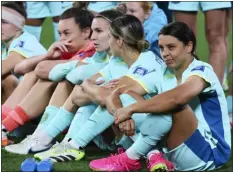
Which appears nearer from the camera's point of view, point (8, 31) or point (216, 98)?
point (216, 98)

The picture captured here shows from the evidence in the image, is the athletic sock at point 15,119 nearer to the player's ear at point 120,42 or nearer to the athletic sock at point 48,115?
the athletic sock at point 48,115

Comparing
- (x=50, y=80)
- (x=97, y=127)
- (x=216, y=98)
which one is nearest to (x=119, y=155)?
(x=97, y=127)

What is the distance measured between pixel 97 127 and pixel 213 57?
5.89 ft

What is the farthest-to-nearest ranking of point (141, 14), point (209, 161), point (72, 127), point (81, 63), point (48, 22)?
point (48, 22) < point (141, 14) < point (81, 63) < point (72, 127) < point (209, 161)

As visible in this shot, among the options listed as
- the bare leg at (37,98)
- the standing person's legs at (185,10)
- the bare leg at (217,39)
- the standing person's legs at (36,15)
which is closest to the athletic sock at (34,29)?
the standing person's legs at (36,15)

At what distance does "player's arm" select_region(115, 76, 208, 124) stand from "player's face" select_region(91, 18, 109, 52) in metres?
0.99

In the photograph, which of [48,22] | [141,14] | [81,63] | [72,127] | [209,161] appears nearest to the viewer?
[209,161]

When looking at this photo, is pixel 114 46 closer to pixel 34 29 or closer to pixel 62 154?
pixel 62 154

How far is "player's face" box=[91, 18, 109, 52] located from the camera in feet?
18.0

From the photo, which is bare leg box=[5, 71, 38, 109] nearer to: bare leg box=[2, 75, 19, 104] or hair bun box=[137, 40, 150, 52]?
bare leg box=[2, 75, 19, 104]

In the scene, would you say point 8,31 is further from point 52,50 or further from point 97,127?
point 97,127

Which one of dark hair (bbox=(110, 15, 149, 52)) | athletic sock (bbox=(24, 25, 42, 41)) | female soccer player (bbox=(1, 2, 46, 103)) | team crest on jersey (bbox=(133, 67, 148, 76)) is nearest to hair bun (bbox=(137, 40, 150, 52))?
dark hair (bbox=(110, 15, 149, 52))

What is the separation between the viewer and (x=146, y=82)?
496 centimetres

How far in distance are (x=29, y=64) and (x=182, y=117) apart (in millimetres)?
1728
